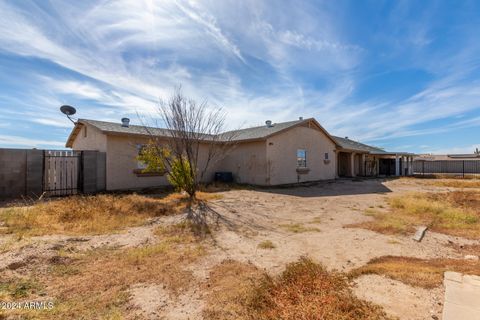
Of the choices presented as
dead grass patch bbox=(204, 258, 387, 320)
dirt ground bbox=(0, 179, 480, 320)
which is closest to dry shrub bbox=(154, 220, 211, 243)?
dirt ground bbox=(0, 179, 480, 320)

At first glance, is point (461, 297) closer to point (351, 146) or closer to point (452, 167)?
point (351, 146)

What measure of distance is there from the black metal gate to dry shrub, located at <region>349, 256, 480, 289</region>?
12521mm

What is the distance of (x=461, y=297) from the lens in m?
2.94

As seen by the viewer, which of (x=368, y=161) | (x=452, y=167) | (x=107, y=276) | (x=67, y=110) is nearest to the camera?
(x=107, y=276)

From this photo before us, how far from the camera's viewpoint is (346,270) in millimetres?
4000

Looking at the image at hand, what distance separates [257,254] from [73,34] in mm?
9088

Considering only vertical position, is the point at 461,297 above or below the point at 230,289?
above

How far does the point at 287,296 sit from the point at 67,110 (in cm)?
1594

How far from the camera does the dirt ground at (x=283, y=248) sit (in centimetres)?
296

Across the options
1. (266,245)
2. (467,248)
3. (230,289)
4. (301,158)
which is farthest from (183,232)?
(301,158)

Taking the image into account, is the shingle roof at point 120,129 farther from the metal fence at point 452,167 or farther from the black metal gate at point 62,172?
the metal fence at point 452,167

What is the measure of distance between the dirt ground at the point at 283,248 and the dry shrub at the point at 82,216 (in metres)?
0.58

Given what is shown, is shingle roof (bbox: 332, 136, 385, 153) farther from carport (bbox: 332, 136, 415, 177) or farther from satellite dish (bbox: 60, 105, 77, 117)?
satellite dish (bbox: 60, 105, 77, 117)

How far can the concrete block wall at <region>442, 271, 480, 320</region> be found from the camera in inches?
102
